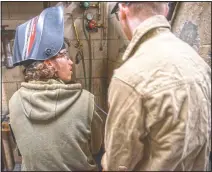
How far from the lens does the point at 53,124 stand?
67 cm

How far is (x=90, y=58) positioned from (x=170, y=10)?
31 cm

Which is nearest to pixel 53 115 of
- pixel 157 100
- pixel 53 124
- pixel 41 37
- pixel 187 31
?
pixel 53 124

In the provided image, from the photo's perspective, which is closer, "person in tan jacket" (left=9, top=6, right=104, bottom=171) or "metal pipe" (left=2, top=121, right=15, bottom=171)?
"person in tan jacket" (left=9, top=6, right=104, bottom=171)

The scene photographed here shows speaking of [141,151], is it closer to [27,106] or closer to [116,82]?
[116,82]

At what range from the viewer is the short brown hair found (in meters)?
0.61

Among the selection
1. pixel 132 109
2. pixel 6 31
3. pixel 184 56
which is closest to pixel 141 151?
pixel 132 109

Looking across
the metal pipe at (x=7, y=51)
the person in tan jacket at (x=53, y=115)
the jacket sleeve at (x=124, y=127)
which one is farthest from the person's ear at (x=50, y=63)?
the jacket sleeve at (x=124, y=127)

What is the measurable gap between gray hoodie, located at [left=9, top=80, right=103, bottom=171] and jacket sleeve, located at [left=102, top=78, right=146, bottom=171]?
0.19 metres

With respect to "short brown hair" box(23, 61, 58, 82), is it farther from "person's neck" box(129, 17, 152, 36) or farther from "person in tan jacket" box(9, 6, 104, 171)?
"person's neck" box(129, 17, 152, 36)

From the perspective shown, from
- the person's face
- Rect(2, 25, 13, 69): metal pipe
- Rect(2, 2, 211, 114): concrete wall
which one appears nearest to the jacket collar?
Rect(2, 2, 211, 114): concrete wall

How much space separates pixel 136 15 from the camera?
49cm

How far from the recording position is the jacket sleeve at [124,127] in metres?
0.44

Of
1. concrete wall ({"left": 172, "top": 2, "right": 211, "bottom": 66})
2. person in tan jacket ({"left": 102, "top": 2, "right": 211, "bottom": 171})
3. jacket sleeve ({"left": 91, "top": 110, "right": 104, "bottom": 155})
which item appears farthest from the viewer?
jacket sleeve ({"left": 91, "top": 110, "right": 104, "bottom": 155})

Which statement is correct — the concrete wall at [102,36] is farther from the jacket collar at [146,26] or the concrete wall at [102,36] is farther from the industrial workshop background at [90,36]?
the jacket collar at [146,26]
